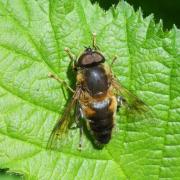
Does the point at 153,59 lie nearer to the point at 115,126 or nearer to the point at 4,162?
the point at 115,126

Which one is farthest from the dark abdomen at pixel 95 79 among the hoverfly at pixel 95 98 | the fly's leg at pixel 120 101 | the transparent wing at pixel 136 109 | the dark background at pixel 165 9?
the dark background at pixel 165 9

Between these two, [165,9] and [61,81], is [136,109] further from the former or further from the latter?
[165,9]

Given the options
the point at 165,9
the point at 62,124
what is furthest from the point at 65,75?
the point at 165,9

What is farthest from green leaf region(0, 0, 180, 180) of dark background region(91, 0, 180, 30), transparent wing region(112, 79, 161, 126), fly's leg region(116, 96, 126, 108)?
dark background region(91, 0, 180, 30)

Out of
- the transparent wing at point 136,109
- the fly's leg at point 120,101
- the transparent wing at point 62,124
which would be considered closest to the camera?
the transparent wing at point 62,124

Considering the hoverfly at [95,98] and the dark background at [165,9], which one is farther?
the dark background at [165,9]

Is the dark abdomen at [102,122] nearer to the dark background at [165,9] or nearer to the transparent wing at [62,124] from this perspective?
the transparent wing at [62,124]

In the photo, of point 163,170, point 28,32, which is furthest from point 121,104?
point 28,32

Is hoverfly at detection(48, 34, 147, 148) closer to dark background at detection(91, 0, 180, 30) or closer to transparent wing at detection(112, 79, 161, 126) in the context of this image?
transparent wing at detection(112, 79, 161, 126)
